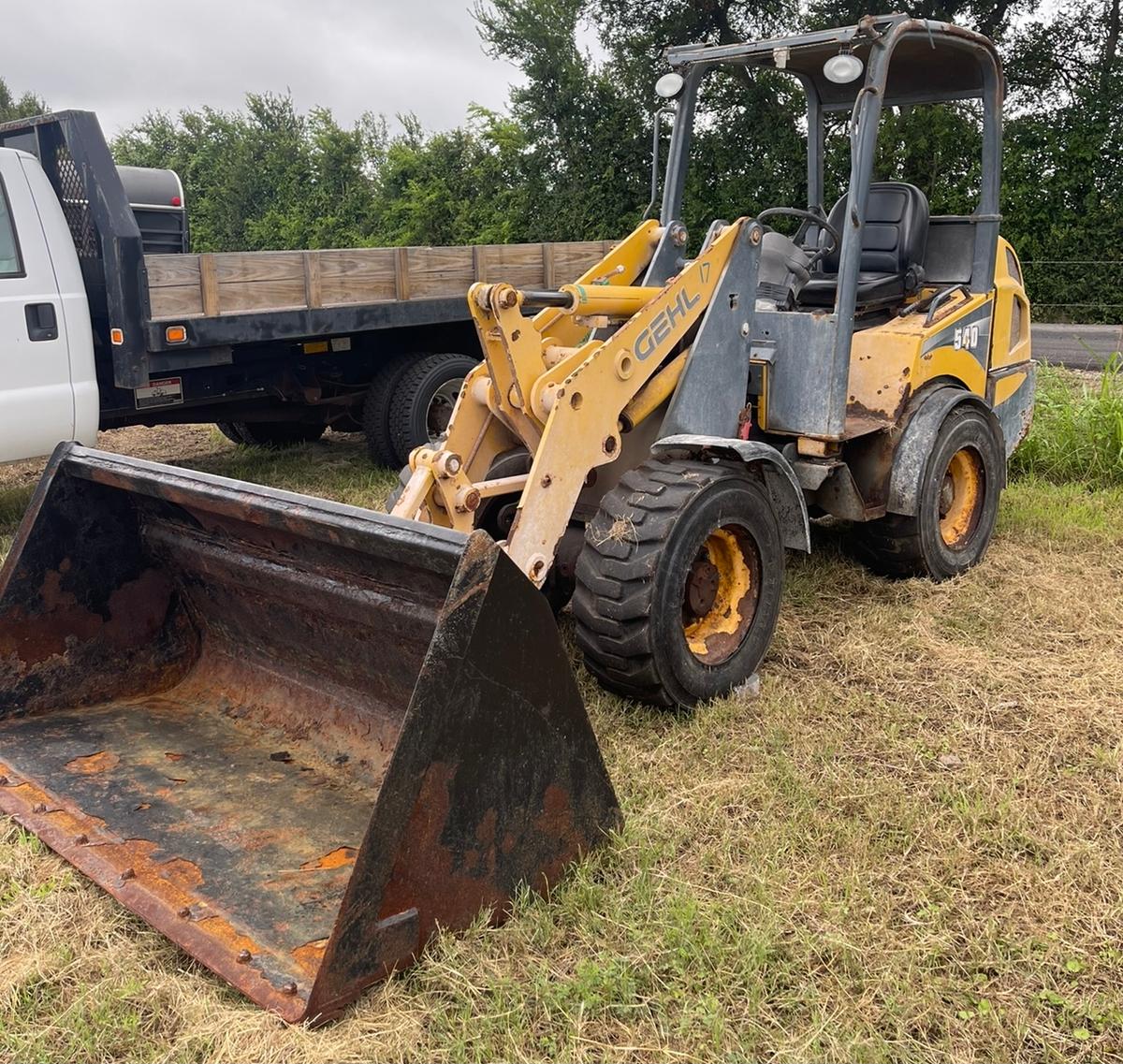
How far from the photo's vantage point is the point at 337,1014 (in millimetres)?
2432

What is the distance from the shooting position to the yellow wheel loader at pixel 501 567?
8.66ft

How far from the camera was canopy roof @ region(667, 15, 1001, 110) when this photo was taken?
14.5 ft

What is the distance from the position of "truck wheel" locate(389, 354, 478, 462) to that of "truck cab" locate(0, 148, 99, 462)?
2.13 meters

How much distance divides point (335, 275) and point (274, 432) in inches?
88.3

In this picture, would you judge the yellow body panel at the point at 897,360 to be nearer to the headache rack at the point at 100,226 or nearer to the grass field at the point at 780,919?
the grass field at the point at 780,919

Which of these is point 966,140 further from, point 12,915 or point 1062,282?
point 12,915

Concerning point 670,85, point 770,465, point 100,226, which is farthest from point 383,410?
point 770,465

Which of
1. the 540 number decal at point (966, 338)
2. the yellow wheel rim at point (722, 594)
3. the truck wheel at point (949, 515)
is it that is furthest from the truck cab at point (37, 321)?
the 540 number decal at point (966, 338)

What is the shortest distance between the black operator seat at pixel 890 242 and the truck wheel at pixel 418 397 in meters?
2.99

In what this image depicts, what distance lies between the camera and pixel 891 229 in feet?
17.3

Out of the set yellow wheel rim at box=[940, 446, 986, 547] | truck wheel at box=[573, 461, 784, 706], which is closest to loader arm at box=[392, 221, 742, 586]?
truck wheel at box=[573, 461, 784, 706]

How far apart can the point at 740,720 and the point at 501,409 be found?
1.41m

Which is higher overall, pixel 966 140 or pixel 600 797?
pixel 966 140

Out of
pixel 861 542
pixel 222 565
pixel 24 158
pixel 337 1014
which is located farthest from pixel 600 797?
pixel 24 158
